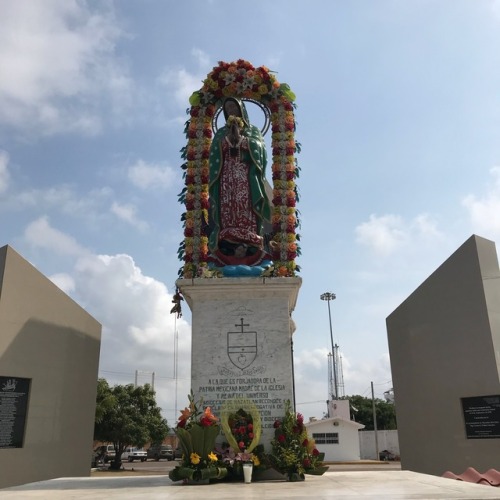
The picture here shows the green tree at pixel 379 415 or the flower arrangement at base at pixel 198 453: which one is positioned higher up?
A: the green tree at pixel 379 415

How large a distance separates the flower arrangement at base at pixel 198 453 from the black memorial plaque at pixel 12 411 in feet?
13.4

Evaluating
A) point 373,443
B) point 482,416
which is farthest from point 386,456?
point 482,416

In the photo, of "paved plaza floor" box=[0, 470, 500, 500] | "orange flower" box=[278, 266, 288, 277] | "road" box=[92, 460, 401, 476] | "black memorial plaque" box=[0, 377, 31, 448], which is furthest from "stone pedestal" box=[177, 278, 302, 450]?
"road" box=[92, 460, 401, 476]

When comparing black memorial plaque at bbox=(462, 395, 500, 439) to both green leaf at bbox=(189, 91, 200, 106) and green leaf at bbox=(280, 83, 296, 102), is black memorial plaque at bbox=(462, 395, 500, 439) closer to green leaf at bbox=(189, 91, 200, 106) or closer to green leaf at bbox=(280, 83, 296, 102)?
green leaf at bbox=(280, 83, 296, 102)

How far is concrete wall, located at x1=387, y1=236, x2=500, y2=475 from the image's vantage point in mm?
11195

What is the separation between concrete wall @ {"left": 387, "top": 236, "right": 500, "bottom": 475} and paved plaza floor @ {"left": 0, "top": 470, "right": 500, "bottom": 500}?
306 cm

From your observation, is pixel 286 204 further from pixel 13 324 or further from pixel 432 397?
pixel 13 324

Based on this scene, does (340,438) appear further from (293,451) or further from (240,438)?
(240,438)

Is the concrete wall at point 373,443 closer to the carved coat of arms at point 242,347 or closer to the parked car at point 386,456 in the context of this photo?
the parked car at point 386,456

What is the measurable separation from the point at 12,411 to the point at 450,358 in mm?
9737

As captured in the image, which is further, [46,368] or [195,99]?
[195,99]

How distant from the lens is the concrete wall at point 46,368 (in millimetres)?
11047

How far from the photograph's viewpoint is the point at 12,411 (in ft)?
35.8

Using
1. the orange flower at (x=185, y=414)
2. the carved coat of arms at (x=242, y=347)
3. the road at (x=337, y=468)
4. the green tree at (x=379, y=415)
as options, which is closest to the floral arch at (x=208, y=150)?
the carved coat of arms at (x=242, y=347)
